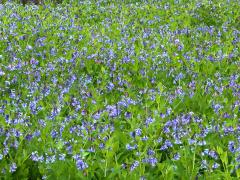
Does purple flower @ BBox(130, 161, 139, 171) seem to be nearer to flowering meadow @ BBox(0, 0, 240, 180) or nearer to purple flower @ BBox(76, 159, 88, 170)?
flowering meadow @ BBox(0, 0, 240, 180)

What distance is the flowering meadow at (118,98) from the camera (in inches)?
137

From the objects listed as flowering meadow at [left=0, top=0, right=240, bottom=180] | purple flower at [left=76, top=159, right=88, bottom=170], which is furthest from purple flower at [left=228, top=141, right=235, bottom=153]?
purple flower at [left=76, top=159, right=88, bottom=170]

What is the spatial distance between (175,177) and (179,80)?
192cm

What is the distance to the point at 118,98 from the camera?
199 inches

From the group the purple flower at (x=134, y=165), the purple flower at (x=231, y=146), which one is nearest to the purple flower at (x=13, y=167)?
the purple flower at (x=134, y=165)

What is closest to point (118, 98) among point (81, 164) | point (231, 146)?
point (231, 146)

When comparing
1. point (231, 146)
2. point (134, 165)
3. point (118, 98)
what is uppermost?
point (118, 98)

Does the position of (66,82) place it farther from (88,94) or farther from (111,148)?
(111,148)

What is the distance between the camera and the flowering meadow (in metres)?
3.48

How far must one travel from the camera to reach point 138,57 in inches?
247

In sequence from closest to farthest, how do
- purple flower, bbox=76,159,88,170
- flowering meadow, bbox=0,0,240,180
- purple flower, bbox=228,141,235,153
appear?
purple flower, bbox=76,159,88,170 < flowering meadow, bbox=0,0,240,180 < purple flower, bbox=228,141,235,153

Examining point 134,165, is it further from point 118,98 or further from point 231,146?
point 118,98

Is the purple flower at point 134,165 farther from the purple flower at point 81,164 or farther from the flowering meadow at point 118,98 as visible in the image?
the purple flower at point 81,164

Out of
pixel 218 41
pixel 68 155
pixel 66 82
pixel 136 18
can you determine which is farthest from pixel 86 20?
pixel 68 155
